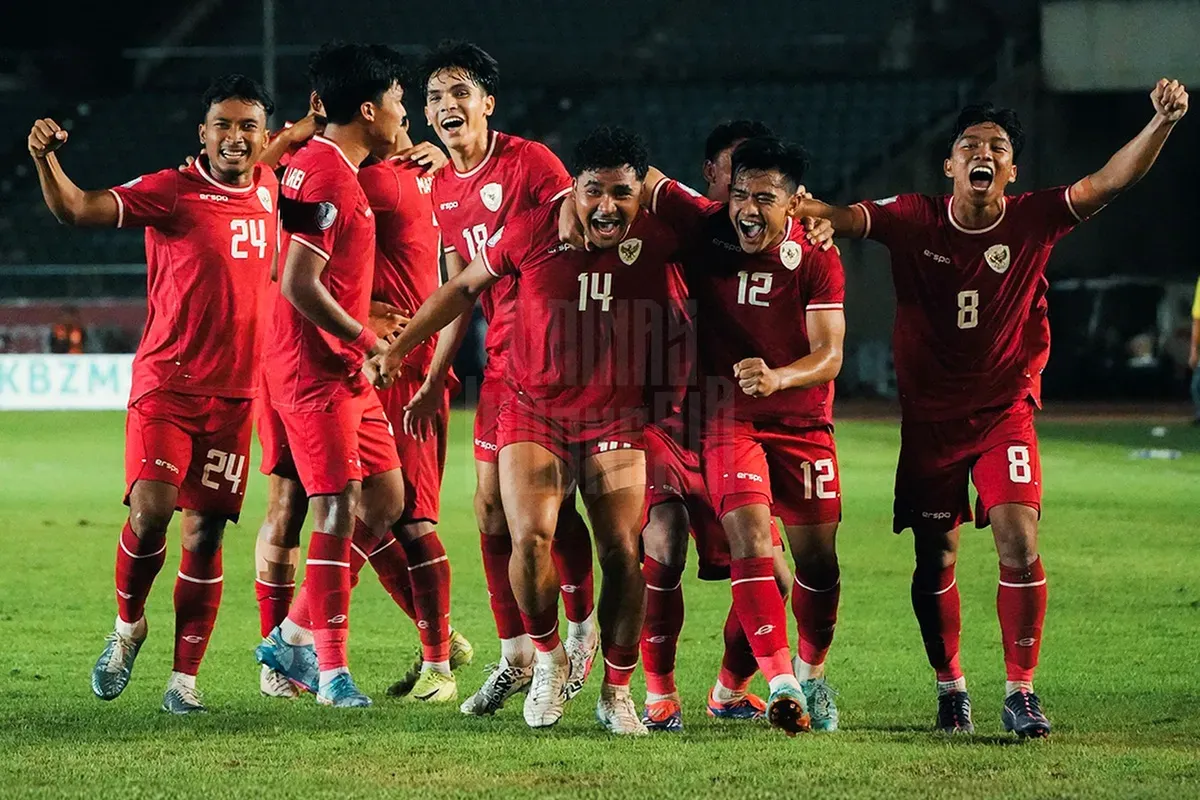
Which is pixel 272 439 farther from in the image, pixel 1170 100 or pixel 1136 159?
pixel 1170 100

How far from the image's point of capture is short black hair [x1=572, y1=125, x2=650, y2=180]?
5.72 metres

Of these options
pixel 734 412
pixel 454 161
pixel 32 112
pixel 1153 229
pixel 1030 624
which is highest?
pixel 32 112

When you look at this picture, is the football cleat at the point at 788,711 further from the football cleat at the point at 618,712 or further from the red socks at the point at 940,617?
the red socks at the point at 940,617

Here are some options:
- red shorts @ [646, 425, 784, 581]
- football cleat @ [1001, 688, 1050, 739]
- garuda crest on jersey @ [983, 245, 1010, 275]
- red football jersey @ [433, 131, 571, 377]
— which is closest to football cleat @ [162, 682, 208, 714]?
red football jersey @ [433, 131, 571, 377]

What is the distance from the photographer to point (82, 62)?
33.6 meters

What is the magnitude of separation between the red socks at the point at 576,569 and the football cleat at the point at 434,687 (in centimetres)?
52

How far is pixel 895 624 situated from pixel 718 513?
8.40ft

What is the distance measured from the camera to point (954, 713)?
5789mm

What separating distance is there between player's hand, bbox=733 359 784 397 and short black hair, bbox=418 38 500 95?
1.71 meters

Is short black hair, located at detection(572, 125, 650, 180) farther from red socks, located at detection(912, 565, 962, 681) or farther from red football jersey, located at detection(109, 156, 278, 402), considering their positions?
red socks, located at detection(912, 565, 962, 681)

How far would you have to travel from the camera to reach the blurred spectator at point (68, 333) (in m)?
23.9

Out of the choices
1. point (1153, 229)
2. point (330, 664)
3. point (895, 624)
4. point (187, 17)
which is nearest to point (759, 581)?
point (330, 664)

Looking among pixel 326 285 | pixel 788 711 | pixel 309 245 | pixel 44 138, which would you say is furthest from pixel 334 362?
pixel 788 711

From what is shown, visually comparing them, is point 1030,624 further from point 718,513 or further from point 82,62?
point 82,62
